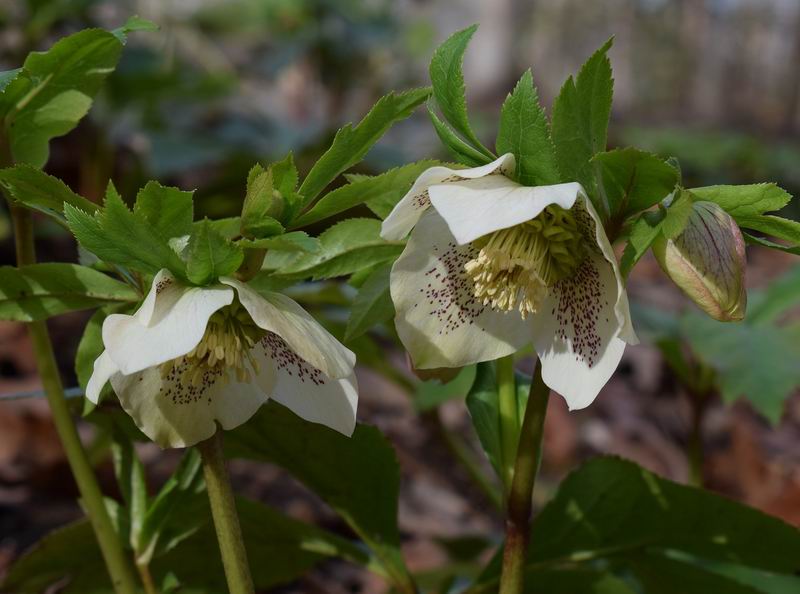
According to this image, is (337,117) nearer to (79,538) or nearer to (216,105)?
(216,105)

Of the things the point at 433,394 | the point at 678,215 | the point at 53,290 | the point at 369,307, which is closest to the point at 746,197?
the point at 678,215

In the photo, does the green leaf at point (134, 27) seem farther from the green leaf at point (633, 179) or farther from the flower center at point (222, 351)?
the green leaf at point (633, 179)

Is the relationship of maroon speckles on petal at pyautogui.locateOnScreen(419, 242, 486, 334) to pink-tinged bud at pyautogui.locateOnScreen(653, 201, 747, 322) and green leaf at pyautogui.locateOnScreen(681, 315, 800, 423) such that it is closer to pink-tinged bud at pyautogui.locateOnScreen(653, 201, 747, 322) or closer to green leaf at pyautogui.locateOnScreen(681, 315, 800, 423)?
pink-tinged bud at pyautogui.locateOnScreen(653, 201, 747, 322)

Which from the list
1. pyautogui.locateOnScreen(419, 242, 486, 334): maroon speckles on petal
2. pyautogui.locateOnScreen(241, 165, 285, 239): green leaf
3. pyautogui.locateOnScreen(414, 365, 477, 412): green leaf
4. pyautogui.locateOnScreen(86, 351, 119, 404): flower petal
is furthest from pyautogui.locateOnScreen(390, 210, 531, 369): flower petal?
pyautogui.locateOnScreen(414, 365, 477, 412): green leaf

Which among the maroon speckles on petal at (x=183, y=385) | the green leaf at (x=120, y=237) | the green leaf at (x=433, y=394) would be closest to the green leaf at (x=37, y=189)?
the green leaf at (x=120, y=237)

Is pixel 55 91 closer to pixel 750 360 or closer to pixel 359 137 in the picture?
pixel 359 137
